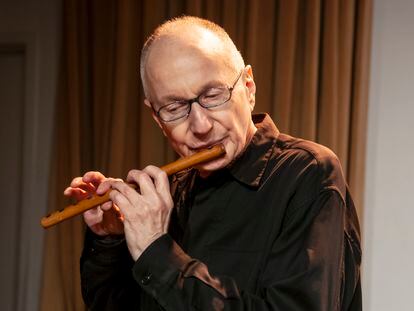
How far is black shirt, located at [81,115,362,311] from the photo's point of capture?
1085 mm

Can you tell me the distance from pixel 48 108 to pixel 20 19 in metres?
0.44

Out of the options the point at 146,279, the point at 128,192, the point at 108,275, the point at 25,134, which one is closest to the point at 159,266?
the point at 146,279

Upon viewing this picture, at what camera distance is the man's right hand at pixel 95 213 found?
1426 mm

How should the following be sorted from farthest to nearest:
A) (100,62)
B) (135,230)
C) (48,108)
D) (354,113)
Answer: (48,108) → (100,62) → (354,113) → (135,230)

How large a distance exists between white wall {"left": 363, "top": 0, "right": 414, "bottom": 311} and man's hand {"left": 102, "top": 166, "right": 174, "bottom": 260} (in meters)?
1.21

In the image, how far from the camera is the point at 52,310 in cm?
267

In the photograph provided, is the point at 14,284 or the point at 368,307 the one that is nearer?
the point at 368,307

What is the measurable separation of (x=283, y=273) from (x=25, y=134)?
6.92 feet

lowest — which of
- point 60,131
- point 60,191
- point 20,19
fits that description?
point 60,191

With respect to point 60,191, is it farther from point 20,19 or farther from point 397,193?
point 397,193

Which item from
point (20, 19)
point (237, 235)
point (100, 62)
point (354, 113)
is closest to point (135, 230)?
point (237, 235)

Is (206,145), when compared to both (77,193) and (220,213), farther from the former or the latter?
(77,193)

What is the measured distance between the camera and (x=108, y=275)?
4.76 feet

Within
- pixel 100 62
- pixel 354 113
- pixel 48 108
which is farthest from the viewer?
pixel 48 108
